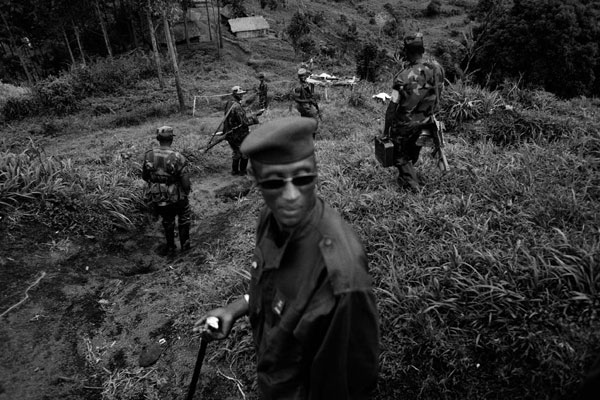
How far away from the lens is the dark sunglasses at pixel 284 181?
1.48 meters

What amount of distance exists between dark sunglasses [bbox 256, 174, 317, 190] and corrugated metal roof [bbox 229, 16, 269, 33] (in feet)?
134

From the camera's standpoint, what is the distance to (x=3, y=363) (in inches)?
149

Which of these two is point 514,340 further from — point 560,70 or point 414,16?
point 414,16

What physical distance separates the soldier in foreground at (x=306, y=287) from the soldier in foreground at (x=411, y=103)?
3742 millimetres

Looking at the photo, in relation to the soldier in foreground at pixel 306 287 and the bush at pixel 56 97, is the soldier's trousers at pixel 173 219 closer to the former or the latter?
the soldier in foreground at pixel 306 287

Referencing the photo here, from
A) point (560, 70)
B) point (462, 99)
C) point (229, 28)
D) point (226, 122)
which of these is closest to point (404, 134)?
point (462, 99)

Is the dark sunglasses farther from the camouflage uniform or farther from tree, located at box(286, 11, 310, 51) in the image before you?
tree, located at box(286, 11, 310, 51)

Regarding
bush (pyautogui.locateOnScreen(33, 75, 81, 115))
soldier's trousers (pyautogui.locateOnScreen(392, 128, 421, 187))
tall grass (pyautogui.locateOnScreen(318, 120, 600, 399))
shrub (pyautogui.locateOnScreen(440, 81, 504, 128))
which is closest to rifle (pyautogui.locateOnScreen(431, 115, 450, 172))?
soldier's trousers (pyautogui.locateOnScreen(392, 128, 421, 187))

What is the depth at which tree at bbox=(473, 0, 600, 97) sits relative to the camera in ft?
43.5

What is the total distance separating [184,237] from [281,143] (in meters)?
4.85

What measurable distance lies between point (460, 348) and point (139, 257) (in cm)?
485

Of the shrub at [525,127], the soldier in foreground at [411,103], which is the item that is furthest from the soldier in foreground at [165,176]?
the shrub at [525,127]

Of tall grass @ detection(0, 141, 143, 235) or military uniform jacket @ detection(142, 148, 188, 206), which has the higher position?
military uniform jacket @ detection(142, 148, 188, 206)

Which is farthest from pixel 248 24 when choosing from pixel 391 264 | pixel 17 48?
pixel 391 264
